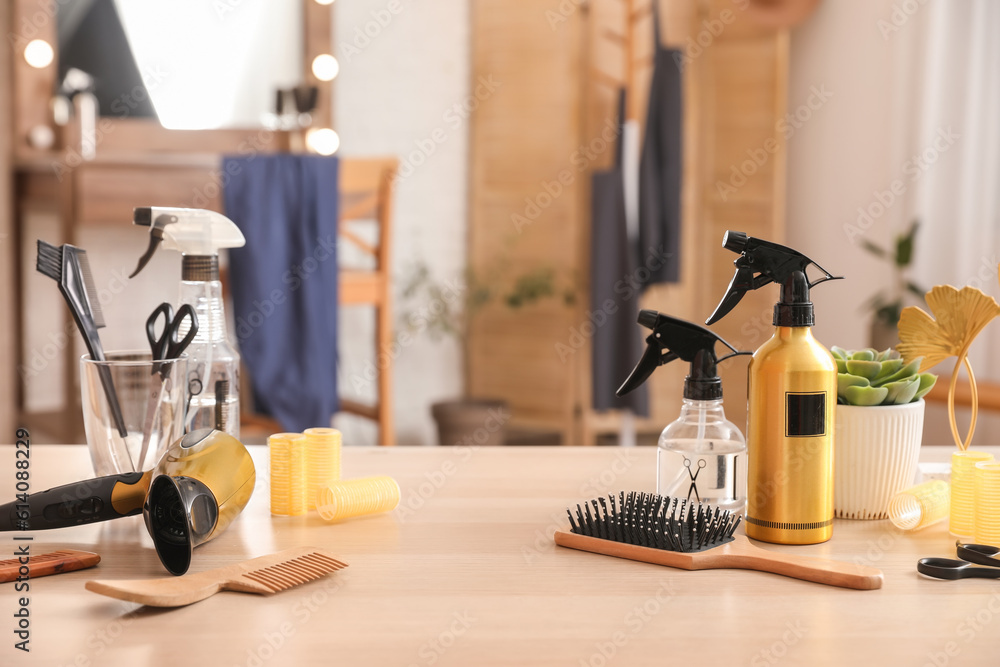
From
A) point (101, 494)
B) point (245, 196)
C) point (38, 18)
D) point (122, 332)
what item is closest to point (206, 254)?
point (101, 494)

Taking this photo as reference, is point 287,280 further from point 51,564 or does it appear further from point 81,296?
point 51,564

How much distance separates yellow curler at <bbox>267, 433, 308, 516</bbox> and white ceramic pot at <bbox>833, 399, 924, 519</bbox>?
0.46 meters

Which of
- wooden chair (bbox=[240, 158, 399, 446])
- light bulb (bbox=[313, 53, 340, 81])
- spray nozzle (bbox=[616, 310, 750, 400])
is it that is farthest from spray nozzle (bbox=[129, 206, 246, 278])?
light bulb (bbox=[313, 53, 340, 81])

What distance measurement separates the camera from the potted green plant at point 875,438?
744mm

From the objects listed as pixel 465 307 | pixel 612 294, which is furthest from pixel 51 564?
pixel 465 307

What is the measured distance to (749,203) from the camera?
293 cm

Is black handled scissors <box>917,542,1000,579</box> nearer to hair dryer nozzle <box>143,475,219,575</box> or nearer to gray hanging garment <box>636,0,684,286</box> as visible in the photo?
hair dryer nozzle <box>143,475,219,575</box>

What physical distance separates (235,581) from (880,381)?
21.5 inches

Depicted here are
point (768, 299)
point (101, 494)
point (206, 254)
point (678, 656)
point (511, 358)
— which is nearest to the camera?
point (678, 656)

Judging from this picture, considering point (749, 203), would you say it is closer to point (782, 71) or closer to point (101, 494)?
point (782, 71)

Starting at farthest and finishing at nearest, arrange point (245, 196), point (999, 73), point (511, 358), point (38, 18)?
point (511, 358), point (38, 18), point (999, 73), point (245, 196)

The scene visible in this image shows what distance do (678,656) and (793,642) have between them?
7 cm

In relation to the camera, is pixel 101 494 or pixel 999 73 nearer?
pixel 101 494

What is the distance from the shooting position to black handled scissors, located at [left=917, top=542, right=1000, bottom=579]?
611 mm
